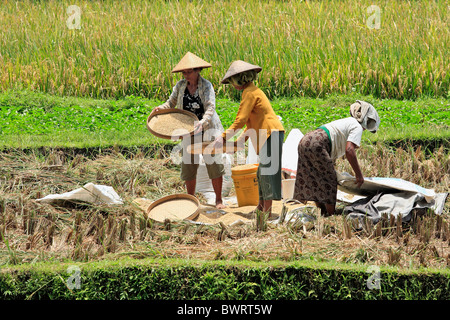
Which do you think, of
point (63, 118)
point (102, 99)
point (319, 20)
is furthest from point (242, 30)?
point (63, 118)

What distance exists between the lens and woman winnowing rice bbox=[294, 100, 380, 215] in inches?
202

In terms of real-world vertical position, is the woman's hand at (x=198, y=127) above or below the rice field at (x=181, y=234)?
above

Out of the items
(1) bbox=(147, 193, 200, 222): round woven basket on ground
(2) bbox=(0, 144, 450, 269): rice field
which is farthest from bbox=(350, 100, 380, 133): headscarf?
(1) bbox=(147, 193, 200, 222): round woven basket on ground

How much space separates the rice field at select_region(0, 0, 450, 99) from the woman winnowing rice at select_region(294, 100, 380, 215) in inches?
158

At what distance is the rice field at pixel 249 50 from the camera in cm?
924

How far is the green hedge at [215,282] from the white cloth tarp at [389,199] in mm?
1039

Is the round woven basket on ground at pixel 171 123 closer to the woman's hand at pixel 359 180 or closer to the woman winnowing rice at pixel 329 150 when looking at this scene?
the woman winnowing rice at pixel 329 150

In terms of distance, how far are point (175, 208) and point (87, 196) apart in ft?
2.49

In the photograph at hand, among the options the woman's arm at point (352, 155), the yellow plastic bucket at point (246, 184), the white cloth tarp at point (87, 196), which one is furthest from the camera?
the yellow plastic bucket at point (246, 184)

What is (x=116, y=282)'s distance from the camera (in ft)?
12.7

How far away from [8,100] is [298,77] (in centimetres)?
425

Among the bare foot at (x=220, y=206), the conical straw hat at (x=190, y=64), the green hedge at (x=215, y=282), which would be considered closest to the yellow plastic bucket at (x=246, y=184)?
the bare foot at (x=220, y=206)

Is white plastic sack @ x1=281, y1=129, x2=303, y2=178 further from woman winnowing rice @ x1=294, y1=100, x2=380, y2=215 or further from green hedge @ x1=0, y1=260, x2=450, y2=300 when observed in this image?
green hedge @ x1=0, y1=260, x2=450, y2=300

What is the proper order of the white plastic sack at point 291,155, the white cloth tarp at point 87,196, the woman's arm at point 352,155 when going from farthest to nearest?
the white plastic sack at point 291,155, the white cloth tarp at point 87,196, the woman's arm at point 352,155
